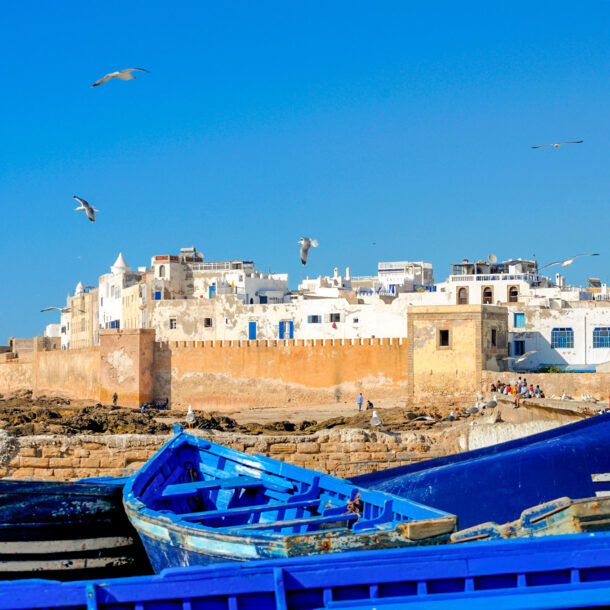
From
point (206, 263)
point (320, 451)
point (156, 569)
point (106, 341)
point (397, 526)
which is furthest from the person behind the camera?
point (206, 263)

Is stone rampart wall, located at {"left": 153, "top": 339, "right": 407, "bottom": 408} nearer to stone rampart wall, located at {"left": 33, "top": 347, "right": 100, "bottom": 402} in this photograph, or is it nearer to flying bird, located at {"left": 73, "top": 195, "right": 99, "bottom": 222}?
stone rampart wall, located at {"left": 33, "top": 347, "right": 100, "bottom": 402}

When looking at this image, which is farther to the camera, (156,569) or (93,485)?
(93,485)

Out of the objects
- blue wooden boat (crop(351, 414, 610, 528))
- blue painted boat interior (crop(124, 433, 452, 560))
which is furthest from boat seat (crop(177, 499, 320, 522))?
blue wooden boat (crop(351, 414, 610, 528))

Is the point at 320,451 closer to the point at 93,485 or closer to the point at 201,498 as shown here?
the point at 201,498

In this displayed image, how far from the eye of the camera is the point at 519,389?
2262cm

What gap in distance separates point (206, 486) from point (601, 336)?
2259 cm

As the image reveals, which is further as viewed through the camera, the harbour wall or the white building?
the white building

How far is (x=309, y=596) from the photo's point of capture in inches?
173

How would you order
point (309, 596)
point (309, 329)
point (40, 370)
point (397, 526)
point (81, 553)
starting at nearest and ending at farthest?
point (309, 596), point (397, 526), point (81, 553), point (309, 329), point (40, 370)

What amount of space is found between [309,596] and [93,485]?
11.9 ft

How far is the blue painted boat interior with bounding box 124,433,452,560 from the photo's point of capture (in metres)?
5.81

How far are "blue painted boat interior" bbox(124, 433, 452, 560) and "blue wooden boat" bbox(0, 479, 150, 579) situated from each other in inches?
12.9

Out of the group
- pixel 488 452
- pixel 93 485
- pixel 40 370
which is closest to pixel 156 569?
pixel 93 485

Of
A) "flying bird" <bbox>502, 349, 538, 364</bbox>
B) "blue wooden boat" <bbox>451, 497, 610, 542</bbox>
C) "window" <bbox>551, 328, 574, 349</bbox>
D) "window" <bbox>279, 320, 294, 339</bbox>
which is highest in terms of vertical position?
"window" <bbox>279, 320, 294, 339</bbox>
